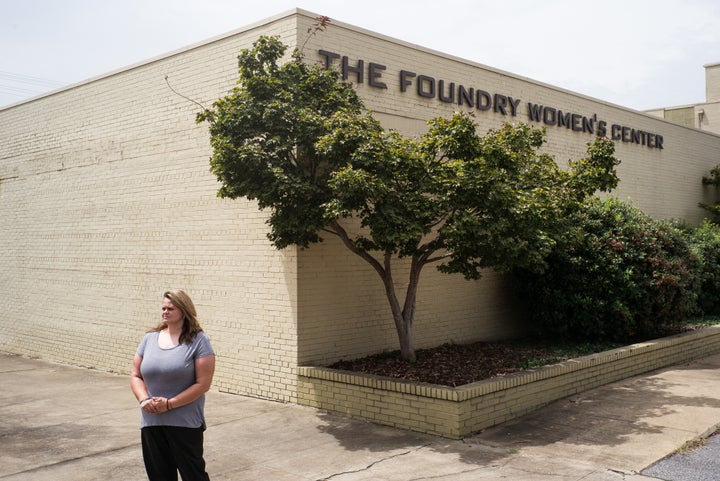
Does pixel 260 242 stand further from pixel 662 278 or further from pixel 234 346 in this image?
pixel 662 278

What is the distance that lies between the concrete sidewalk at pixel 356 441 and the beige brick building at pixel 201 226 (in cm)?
143

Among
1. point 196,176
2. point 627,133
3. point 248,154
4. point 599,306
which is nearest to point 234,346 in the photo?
point 196,176

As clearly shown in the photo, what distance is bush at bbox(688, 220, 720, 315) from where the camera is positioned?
15.1 m

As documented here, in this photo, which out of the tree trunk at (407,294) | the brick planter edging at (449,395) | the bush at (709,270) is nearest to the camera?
the brick planter edging at (449,395)

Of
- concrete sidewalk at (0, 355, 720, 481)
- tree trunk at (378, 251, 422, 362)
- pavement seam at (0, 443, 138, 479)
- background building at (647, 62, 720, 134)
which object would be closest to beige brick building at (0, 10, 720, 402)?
tree trunk at (378, 251, 422, 362)

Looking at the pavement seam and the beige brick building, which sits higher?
the beige brick building

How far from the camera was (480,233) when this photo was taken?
810 cm

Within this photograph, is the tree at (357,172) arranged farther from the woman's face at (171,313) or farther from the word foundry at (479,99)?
the woman's face at (171,313)

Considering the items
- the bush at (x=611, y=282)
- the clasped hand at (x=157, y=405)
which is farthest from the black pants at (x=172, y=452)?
the bush at (x=611, y=282)

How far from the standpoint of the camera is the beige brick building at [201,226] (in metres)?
9.98

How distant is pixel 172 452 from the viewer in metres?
5.00

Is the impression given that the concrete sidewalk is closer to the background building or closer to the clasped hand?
the clasped hand

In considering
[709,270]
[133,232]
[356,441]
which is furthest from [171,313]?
[709,270]

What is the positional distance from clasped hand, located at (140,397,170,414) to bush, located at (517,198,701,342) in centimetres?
809
